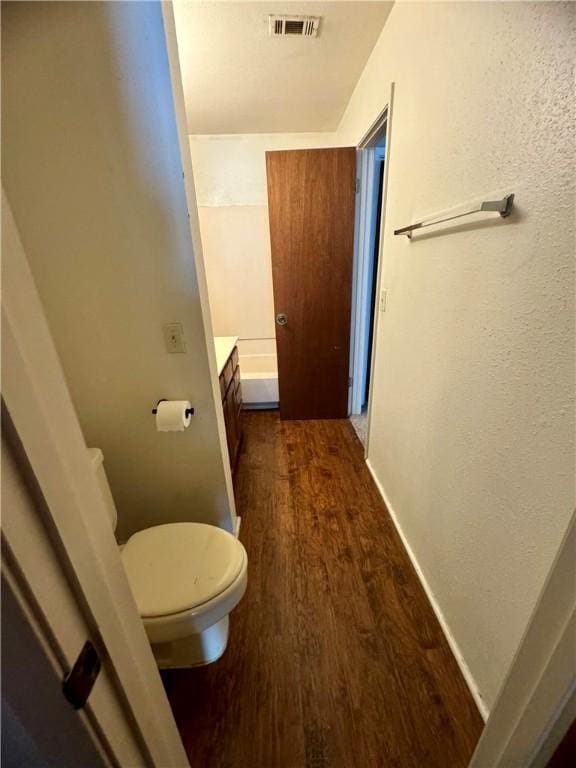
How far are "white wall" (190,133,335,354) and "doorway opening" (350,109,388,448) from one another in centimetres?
100

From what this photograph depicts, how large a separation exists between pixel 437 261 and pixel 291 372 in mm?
1681

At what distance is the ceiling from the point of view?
1396 millimetres

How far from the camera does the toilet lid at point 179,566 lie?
0.95 metres

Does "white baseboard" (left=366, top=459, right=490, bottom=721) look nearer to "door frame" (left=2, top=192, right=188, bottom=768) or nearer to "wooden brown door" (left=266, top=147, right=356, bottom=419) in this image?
"door frame" (left=2, top=192, right=188, bottom=768)

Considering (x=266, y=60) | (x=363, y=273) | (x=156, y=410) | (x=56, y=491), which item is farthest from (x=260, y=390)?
(x=56, y=491)

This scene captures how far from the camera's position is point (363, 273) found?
244 centimetres

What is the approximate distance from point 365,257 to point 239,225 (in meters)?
1.43

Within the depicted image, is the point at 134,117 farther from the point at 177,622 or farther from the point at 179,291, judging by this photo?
the point at 177,622

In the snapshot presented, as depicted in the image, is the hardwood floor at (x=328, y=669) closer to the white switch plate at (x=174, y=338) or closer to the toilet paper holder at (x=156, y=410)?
the toilet paper holder at (x=156, y=410)

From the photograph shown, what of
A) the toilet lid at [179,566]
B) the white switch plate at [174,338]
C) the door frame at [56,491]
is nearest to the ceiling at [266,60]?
the white switch plate at [174,338]

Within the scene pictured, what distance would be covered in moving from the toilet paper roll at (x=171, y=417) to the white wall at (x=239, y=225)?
2294mm

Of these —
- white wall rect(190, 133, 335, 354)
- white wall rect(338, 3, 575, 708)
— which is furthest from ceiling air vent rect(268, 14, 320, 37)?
white wall rect(190, 133, 335, 354)

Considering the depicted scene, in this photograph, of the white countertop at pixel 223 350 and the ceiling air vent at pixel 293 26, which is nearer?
the ceiling air vent at pixel 293 26

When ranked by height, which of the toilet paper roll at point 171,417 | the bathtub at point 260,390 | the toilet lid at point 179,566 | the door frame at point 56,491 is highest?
the door frame at point 56,491
